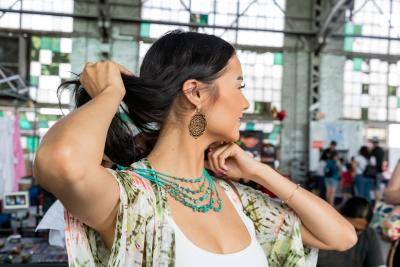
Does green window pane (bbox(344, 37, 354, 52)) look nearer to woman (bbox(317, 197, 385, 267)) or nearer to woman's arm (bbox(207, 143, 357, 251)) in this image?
woman (bbox(317, 197, 385, 267))

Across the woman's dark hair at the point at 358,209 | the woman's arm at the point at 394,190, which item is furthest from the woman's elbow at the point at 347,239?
the woman's dark hair at the point at 358,209

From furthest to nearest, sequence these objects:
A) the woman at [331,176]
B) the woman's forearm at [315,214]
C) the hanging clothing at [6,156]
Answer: the woman at [331,176], the hanging clothing at [6,156], the woman's forearm at [315,214]

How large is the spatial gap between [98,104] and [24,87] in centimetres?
958

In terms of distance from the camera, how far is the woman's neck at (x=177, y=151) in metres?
1.05

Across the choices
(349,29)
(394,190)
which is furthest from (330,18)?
(394,190)

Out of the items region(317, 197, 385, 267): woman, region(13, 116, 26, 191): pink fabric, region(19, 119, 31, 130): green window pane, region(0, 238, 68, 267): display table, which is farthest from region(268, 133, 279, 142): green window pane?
region(317, 197, 385, 267): woman

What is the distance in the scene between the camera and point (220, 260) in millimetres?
962

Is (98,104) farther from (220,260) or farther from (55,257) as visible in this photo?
(55,257)

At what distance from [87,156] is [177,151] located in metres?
0.35

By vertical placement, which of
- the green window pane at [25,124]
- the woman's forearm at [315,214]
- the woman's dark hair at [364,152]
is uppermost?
the woman's forearm at [315,214]

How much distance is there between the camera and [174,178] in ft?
3.41

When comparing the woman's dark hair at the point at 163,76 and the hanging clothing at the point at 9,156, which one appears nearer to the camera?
the woman's dark hair at the point at 163,76

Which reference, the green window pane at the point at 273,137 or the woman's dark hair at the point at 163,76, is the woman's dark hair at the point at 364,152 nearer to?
the green window pane at the point at 273,137

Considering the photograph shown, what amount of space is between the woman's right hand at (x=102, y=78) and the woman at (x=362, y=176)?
9.60 m
